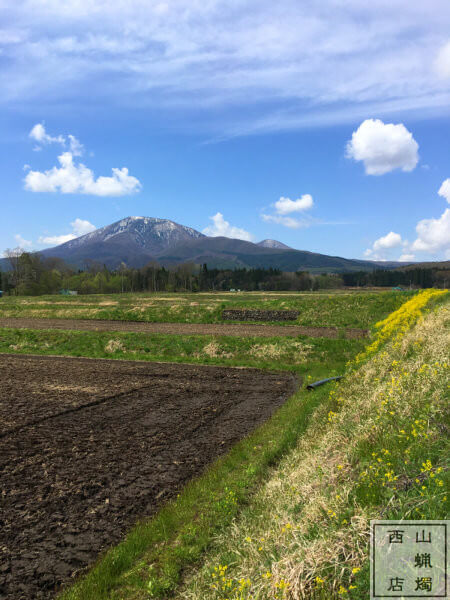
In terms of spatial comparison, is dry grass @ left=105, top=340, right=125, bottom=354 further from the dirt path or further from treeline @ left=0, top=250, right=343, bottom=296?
treeline @ left=0, top=250, right=343, bottom=296

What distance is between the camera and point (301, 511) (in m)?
6.05

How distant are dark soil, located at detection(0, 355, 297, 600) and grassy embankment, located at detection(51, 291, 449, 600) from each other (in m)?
0.79

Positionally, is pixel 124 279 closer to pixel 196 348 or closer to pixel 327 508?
pixel 196 348

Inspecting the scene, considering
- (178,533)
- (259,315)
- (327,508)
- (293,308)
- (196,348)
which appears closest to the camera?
(327,508)

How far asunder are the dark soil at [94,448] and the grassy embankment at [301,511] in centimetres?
79

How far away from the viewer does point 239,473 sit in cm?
944

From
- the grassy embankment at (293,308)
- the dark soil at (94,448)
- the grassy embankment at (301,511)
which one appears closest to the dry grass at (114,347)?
the dark soil at (94,448)

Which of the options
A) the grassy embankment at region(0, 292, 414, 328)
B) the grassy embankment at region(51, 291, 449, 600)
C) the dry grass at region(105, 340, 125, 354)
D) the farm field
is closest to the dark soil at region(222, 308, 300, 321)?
the grassy embankment at region(0, 292, 414, 328)

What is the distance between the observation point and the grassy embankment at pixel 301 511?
459 centimetres

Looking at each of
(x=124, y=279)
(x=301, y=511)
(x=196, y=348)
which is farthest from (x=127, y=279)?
(x=301, y=511)

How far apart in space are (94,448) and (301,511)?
7.45 meters

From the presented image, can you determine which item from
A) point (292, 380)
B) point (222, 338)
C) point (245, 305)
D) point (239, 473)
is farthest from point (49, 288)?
point (239, 473)

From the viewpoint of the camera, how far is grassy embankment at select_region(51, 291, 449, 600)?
459 centimetres

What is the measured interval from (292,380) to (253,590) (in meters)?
17.2
